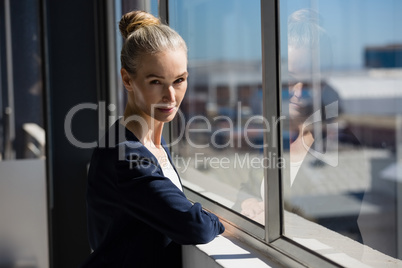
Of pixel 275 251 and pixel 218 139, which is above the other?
pixel 218 139

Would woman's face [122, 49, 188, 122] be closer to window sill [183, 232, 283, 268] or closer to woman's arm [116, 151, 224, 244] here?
woman's arm [116, 151, 224, 244]

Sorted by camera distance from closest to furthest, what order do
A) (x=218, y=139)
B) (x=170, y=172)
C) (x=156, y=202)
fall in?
(x=156, y=202)
(x=170, y=172)
(x=218, y=139)

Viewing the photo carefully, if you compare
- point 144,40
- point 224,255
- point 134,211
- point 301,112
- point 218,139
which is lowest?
point 224,255

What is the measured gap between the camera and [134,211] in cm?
115

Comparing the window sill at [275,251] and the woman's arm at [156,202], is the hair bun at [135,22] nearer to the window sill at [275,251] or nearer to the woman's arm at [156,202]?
the woman's arm at [156,202]

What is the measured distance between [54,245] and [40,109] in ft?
3.05

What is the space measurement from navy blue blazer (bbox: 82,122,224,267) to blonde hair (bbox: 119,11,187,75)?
0.55ft

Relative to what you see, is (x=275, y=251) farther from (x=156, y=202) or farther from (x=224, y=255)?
(x=156, y=202)

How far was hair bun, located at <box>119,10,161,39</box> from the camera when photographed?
1.30 meters

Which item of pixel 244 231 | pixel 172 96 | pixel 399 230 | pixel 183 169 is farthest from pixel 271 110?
pixel 399 230

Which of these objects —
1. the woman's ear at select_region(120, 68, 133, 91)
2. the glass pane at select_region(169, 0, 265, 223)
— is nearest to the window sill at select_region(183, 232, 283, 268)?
the glass pane at select_region(169, 0, 265, 223)

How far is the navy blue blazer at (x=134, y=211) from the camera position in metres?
1.12

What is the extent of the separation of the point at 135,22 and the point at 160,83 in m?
0.21

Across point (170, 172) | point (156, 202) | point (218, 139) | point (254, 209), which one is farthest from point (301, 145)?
point (218, 139)
